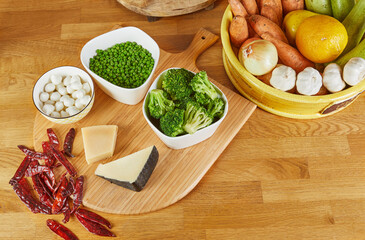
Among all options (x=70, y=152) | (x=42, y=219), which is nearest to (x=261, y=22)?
(x=70, y=152)

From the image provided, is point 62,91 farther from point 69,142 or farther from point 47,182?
point 47,182

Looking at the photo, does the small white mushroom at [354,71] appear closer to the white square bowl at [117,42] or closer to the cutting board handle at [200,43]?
the cutting board handle at [200,43]

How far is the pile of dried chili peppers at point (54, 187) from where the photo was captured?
1.52 metres

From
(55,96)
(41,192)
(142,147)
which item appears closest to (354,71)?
(142,147)

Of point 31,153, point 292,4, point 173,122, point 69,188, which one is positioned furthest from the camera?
point 292,4

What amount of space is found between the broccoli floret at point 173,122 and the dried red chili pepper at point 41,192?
60cm

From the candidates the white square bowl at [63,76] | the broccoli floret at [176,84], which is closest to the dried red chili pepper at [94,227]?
the white square bowl at [63,76]

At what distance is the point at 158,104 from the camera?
1493 mm

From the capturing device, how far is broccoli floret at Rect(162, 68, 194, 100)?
4.96 feet

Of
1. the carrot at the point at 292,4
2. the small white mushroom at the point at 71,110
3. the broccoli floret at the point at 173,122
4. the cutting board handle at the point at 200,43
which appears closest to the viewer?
the broccoli floret at the point at 173,122

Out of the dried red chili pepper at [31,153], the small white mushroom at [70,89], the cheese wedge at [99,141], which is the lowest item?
the dried red chili pepper at [31,153]

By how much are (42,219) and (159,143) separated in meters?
0.61

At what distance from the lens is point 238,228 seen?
5.04 ft

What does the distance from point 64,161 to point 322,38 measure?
4.10 feet
